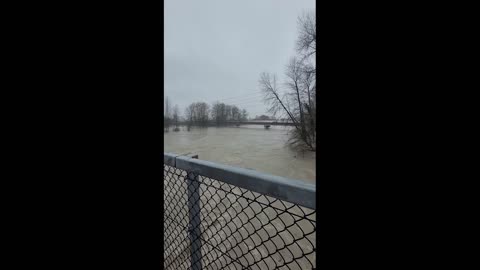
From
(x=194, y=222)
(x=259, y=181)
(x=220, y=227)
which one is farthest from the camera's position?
(x=220, y=227)

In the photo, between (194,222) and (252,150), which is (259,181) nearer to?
(194,222)

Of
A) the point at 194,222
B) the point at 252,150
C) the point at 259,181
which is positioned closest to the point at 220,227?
the point at 194,222

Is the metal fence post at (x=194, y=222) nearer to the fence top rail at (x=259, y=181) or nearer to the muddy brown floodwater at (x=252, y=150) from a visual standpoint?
the fence top rail at (x=259, y=181)

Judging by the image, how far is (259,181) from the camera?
689 mm

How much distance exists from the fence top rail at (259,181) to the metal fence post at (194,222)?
9 centimetres

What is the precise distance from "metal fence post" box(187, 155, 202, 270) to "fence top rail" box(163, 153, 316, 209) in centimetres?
9

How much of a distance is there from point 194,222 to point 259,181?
469 millimetres

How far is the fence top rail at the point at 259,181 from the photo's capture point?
22.5 inches
